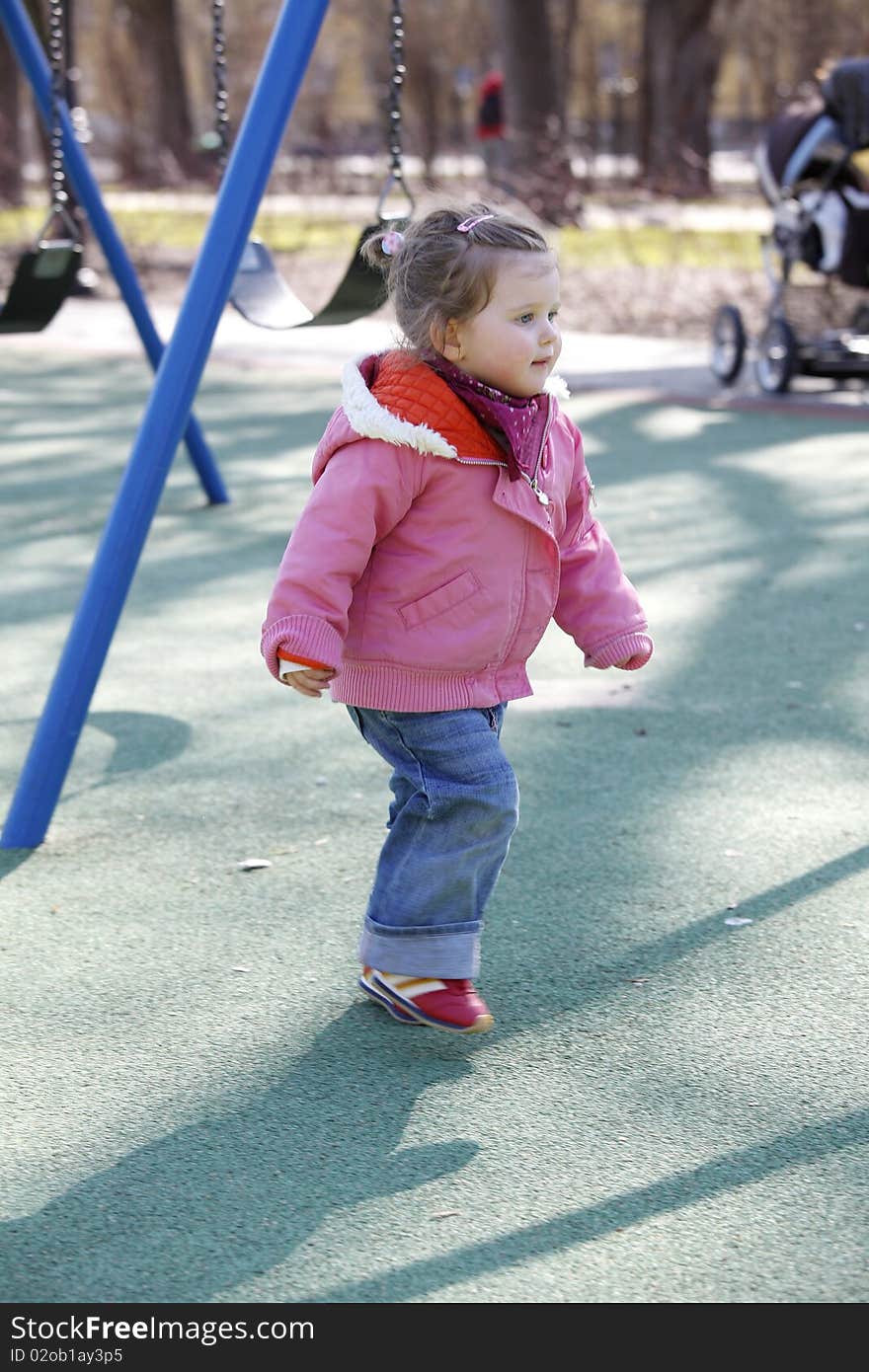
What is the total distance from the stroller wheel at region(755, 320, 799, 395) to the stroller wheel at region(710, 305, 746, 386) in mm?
145

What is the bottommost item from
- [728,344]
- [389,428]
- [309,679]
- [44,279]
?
[728,344]

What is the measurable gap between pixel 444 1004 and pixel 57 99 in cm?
376

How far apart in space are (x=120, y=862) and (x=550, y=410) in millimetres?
1371

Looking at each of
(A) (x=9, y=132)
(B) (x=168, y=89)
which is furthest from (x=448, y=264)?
(B) (x=168, y=89)

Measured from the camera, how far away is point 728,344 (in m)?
10.1

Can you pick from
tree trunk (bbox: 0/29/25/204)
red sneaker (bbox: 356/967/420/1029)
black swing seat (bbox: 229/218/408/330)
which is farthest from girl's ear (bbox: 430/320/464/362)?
tree trunk (bbox: 0/29/25/204)

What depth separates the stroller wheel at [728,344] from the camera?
9.99 metres

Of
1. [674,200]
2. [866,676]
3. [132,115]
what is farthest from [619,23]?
[866,676]

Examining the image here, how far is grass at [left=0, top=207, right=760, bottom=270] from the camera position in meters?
17.0

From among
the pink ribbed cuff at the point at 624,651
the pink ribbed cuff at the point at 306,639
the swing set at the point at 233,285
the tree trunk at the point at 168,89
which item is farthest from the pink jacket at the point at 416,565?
the tree trunk at the point at 168,89

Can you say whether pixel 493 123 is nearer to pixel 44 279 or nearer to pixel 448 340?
pixel 44 279

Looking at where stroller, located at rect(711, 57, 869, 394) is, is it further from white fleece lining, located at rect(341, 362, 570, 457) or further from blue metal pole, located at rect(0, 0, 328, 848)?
white fleece lining, located at rect(341, 362, 570, 457)

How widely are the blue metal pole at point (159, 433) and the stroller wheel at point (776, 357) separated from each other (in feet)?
20.0

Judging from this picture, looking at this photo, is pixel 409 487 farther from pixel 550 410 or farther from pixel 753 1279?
pixel 753 1279
